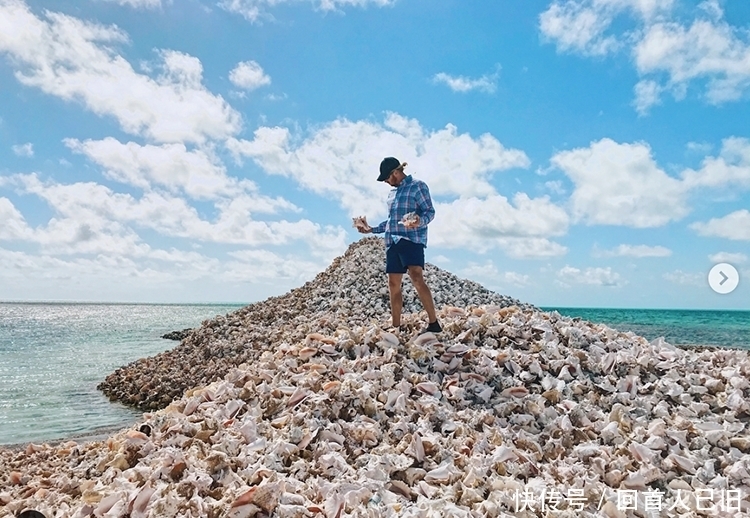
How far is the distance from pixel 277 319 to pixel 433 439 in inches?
389

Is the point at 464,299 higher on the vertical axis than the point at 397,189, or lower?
lower

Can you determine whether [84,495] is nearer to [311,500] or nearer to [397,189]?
[311,500]

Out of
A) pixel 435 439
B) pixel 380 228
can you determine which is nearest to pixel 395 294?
pixel 380 228

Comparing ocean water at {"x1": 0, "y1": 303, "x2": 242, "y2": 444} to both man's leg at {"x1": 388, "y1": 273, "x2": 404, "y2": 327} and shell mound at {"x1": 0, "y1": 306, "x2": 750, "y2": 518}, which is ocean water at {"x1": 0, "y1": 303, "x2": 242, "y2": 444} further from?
man's leg at {"x1": 388, "y1": 273, "x2": 404, "y2": 327}

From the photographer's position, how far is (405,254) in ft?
17.1

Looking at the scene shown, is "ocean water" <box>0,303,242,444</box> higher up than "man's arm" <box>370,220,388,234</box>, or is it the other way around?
"man's arm" <box>370,220,388,234</box>

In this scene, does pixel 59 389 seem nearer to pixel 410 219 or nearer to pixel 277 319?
pixel 277 319

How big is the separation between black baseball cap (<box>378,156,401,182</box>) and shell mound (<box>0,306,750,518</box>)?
4.91 feet

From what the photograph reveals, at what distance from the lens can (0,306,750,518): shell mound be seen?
312cm

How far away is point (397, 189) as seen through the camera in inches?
210

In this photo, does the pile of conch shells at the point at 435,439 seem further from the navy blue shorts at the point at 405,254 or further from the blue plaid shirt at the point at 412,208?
the blue plaid shirt at the point at 412,208

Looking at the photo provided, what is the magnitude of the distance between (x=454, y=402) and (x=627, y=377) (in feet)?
5.35

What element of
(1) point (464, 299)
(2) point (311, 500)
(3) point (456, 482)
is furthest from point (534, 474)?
(1) point (464, 299)

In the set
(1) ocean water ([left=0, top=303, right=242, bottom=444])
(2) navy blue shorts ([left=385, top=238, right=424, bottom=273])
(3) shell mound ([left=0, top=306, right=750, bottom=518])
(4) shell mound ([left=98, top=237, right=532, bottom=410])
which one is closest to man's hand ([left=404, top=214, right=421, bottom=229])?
A: (2) navy blue shorts ([left=385, top=238, right=424, bottom=273])
